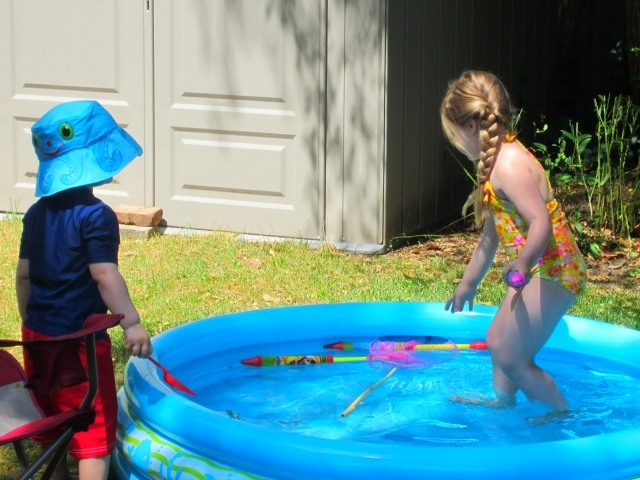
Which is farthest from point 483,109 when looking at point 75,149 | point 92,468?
point 92,468

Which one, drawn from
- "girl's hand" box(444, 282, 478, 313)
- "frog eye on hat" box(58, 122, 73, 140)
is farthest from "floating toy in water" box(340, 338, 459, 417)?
"frog eye on hat" box(58, 122, 73, 140)

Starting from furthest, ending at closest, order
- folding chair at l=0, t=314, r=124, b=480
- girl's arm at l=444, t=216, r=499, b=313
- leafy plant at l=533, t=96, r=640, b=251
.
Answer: leafy plant at l=533, t=96, r=640, b=251 < girl's arm at l=444, t=216, r=499, b=313 < folding chair at l=0, t=314, r=124, b=480

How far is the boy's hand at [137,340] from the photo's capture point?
348 cm

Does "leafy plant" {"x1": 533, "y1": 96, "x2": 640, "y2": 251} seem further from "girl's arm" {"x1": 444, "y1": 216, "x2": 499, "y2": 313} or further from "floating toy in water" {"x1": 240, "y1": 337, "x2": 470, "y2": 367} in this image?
"girl's arm" {"x1": 444, "y1": 216, "x2": 499, "y2": 313}

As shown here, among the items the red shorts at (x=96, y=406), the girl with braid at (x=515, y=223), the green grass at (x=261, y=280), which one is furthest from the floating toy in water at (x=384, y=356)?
the red shorts at (x=96, y=406)

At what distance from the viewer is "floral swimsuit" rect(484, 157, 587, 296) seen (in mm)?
4202

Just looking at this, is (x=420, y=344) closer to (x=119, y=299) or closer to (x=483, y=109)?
(x=483, y=109)

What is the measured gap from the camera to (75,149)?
3.59 m

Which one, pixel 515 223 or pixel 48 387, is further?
pixel 515 223

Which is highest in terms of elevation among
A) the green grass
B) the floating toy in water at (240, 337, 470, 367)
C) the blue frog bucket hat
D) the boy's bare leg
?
the blue frog bucket hat

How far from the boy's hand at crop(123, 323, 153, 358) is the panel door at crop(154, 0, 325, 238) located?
4.45 metres

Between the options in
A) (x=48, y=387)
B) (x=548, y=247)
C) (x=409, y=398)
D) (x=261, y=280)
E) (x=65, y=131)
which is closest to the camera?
(x=48, y=387)

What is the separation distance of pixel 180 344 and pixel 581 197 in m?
4.96

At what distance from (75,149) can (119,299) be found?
0.53 meters
